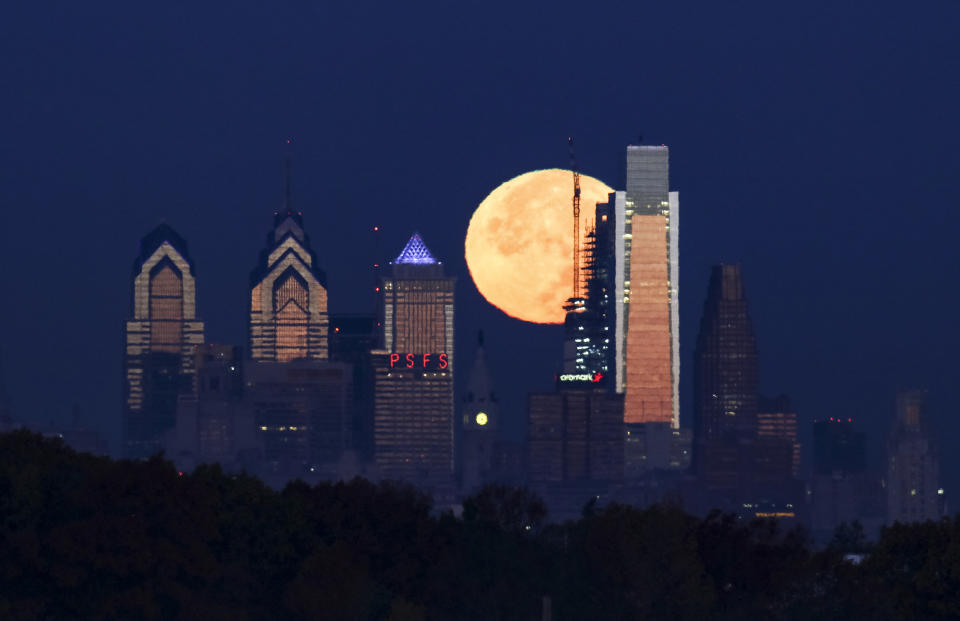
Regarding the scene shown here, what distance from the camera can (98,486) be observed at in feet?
341

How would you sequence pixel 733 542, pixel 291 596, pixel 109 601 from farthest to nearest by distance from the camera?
1. pixel 733 542
2. pixel 291 596
3. pixel 109 601

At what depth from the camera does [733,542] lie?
115m

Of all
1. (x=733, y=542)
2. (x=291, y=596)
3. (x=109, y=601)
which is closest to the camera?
(x=109, y=601)

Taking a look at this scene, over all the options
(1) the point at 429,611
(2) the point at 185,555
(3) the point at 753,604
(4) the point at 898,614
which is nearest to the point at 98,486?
(2) the point at 185,555

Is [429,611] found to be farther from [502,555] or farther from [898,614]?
[898,614]

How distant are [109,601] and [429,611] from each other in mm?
20743

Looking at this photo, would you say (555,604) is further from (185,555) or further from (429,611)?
(185,555)

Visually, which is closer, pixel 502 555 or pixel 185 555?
pixel 185 555

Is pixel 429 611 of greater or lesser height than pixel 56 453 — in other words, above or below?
below

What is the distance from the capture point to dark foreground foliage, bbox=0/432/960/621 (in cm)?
10094

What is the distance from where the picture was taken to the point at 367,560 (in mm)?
114062

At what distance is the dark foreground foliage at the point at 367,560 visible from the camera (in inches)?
3974

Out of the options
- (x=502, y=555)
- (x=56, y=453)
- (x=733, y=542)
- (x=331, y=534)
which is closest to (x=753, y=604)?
(x=733, y=542)

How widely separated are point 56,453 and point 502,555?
93.1 ft
